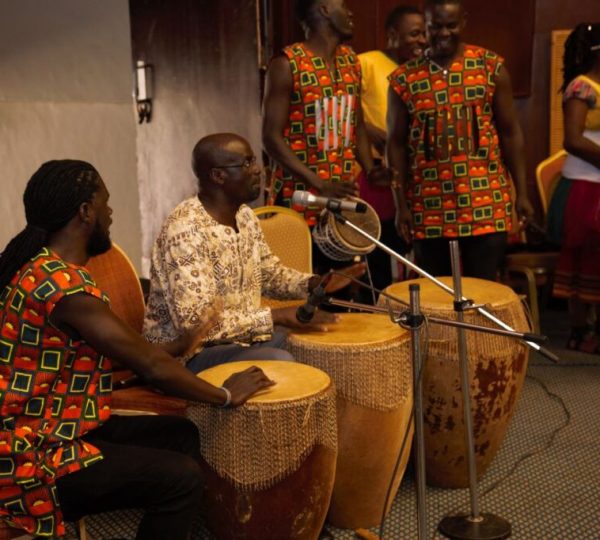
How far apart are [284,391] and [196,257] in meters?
0.52

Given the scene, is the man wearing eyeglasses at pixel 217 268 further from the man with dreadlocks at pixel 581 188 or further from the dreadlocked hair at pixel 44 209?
the man with dreadlocks at pixel 581 188

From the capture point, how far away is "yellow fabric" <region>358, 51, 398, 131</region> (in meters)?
4.44

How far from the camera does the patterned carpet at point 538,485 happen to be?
2742 mm

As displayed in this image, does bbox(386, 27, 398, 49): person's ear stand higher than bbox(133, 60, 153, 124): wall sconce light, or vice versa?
bbox(386, 27, 398, 49): person's ear

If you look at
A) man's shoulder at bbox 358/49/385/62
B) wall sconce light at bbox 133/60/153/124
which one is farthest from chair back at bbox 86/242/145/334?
wall sconce light at bbox 133/60/153/124

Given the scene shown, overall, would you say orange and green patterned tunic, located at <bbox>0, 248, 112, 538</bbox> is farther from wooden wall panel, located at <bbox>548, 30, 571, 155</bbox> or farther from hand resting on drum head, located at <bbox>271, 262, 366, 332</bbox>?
wooden wall panel, located at <bbox>548, 30, 571, 155</bbox>

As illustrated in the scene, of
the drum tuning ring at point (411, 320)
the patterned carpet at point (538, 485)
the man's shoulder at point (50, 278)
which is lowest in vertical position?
the patterned carpet at point (538, 485)

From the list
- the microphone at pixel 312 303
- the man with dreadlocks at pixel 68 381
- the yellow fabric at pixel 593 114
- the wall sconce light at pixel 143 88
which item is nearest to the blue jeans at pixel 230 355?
the microphone at pixel 312 303

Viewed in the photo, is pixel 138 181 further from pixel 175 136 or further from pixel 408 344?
pixel 408 344

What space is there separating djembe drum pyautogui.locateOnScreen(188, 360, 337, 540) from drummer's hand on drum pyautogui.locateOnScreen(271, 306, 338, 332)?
0.88ft

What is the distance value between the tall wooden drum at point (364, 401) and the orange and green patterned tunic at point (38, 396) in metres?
0.81

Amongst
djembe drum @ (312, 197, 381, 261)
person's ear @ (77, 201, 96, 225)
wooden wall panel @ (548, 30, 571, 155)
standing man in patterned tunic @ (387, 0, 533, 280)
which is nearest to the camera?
person's ear @ (77, 201, 96, 225)

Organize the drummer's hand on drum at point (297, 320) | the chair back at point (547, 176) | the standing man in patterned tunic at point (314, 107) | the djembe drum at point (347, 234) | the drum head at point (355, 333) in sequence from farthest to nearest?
the chair back at point (547, 176)
the standing man in patterned tunic at point (314, 107)
the djembe drum at point (347, 234)
the drummer's hand on drum at point (297, 320)
the drum head at point (355, 333)

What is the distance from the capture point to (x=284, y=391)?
91.3 inches
